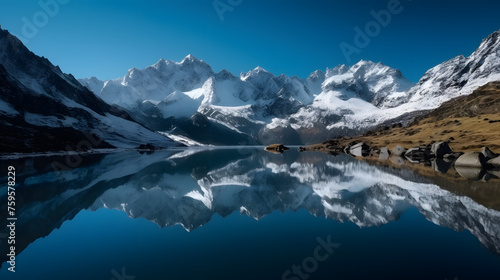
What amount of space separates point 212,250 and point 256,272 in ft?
11.0

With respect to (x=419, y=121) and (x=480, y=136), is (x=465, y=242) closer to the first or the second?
(x=480, y=136)

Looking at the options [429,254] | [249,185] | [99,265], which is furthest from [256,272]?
[249,185]

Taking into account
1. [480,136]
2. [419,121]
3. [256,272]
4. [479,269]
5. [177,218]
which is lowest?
[479,269]

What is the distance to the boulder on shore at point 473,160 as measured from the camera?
47875 millimetres

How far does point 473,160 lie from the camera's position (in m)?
48.9

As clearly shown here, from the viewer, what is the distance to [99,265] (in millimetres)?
11688

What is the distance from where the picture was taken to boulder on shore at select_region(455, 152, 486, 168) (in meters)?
47.9

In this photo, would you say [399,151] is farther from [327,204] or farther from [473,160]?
[327,204]
